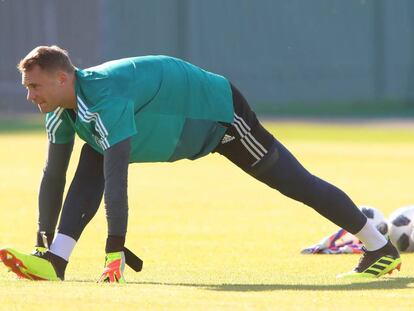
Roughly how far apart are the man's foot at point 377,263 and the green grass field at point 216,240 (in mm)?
123

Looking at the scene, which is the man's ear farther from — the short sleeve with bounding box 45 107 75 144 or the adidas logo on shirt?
the adidas logo on shirt

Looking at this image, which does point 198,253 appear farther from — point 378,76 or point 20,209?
point 378,76

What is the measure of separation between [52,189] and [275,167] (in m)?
1.53

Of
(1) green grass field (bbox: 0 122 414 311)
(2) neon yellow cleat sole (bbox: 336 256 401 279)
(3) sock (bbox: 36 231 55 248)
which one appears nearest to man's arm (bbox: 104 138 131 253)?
(1) green grass field (bbox: 0 122 414 311)

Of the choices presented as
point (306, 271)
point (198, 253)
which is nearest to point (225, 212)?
point (198, 253)

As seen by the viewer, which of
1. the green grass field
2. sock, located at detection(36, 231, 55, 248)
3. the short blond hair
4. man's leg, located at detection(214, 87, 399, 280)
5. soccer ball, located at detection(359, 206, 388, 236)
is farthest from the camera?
soccer ball, located at detection(359, 206, 388, 236)

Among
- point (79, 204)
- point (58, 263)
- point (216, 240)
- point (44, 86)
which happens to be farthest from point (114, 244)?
point (216, 240)

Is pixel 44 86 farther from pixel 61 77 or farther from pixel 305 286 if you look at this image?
pixel 305 286

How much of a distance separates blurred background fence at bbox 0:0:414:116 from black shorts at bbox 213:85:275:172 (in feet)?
97.3

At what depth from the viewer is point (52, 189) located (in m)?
9.08

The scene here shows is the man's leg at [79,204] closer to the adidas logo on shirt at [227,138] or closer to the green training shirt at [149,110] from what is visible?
the green training shirt at [149,110]

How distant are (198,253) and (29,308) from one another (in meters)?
4.13

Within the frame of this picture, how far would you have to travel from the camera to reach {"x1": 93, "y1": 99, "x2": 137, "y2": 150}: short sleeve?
7934 mm

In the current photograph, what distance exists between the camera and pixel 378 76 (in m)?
43.0
